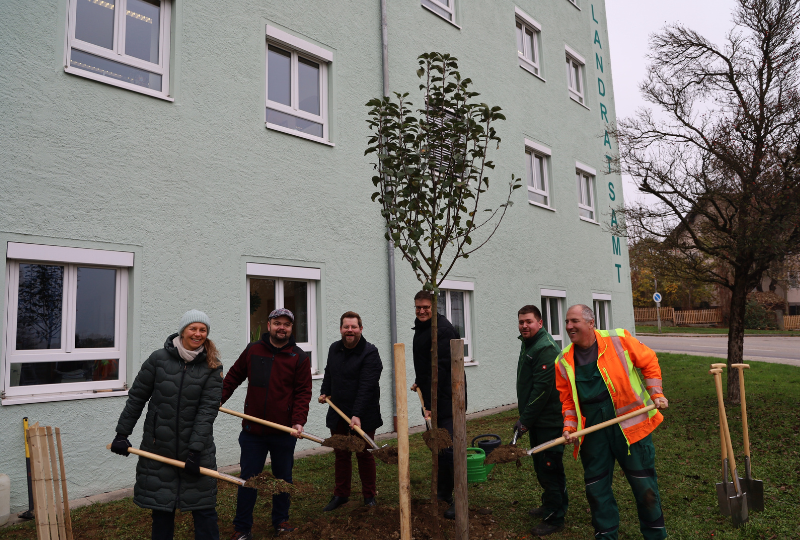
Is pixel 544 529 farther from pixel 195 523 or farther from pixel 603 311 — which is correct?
pixel 603 311

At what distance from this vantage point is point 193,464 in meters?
Answer: 3.75

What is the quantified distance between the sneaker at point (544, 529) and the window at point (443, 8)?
967 cm

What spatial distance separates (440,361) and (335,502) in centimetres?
165

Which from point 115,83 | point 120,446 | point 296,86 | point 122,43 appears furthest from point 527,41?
point 120,446

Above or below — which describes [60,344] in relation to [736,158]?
below

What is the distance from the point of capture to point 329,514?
525 centimetres

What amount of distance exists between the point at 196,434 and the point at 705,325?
4691cm

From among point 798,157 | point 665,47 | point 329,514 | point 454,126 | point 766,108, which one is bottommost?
point 329,514

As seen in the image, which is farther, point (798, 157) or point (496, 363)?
point (496, 363)

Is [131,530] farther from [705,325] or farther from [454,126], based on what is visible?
[705,325]

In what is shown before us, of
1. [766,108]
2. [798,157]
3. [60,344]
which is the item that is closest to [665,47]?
[766,108]

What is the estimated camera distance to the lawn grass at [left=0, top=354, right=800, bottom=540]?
486 centimetres

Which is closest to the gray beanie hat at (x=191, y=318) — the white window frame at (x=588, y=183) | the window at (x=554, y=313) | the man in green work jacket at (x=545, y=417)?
the man in green work jacket at (x=545, y=417)

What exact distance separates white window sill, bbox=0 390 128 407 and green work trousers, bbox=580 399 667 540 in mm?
4945
